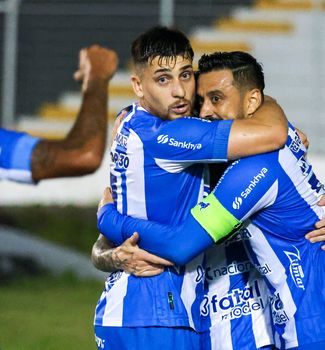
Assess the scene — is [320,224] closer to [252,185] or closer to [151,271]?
[252,185]

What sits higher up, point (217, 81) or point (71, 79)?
point (71, 79)

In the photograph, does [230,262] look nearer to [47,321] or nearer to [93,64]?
[93,64]

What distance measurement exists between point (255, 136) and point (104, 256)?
2.88 ft

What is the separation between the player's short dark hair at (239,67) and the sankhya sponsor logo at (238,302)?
0.90 metres

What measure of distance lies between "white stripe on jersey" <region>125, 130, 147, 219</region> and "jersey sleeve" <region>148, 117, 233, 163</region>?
0.09 metres

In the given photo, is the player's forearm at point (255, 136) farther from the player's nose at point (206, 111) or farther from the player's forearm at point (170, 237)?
the player's forearm at point (170, 237)

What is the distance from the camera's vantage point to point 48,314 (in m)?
11.3

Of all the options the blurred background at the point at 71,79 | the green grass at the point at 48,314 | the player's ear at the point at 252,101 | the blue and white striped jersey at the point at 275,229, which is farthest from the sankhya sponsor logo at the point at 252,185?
the blurred background at the point at 71,79

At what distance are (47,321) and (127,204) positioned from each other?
6.02 m

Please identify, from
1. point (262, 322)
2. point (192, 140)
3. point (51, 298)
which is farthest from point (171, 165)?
point (51, 298)

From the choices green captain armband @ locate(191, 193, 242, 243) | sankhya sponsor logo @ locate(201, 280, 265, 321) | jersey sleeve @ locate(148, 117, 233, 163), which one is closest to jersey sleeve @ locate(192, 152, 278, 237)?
green captain armband @ locate(191, 193, 242, 243)

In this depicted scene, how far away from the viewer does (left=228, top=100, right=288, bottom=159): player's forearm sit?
4.76m

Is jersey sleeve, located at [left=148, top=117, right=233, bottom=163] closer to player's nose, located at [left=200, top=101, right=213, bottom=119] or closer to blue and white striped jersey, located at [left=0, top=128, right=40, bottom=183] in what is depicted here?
player's nose, located at [left=200, top=101, right=213, bottom=119]

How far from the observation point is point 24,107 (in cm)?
1424
